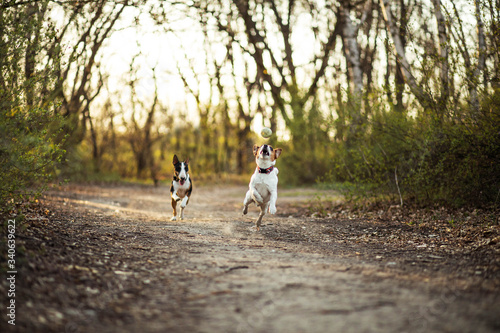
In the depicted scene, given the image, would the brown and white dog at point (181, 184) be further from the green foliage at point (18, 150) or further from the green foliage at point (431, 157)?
the green foliage at point (431, 157)

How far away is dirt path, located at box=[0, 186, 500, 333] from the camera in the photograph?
4.00 meters

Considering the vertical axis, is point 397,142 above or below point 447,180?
above

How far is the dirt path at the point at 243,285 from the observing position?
4004 millimetres

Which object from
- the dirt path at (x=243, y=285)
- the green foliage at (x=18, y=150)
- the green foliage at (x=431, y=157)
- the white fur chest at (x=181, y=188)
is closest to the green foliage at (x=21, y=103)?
the green foliage at (x=18, y=150)

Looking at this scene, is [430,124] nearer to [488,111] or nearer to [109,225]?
[488,111]

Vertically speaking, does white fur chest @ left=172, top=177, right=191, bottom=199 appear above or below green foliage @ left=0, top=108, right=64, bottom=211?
below

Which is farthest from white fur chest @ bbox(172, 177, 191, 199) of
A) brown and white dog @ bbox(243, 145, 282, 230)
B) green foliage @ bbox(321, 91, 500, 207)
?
green foliage @ bbox(321, 91, 500, 207)

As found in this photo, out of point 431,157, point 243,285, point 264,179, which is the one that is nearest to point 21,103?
point 264,179

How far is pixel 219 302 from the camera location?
4.53 m

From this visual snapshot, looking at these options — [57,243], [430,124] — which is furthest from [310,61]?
[57,243]

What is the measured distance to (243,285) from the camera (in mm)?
5027

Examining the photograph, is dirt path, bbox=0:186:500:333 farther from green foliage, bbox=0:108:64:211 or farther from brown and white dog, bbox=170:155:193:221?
brown and white dog, bbox=170:155:193:221

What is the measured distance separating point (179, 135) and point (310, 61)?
17144 millimetres

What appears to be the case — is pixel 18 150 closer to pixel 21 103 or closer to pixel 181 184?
pixel 21 103
